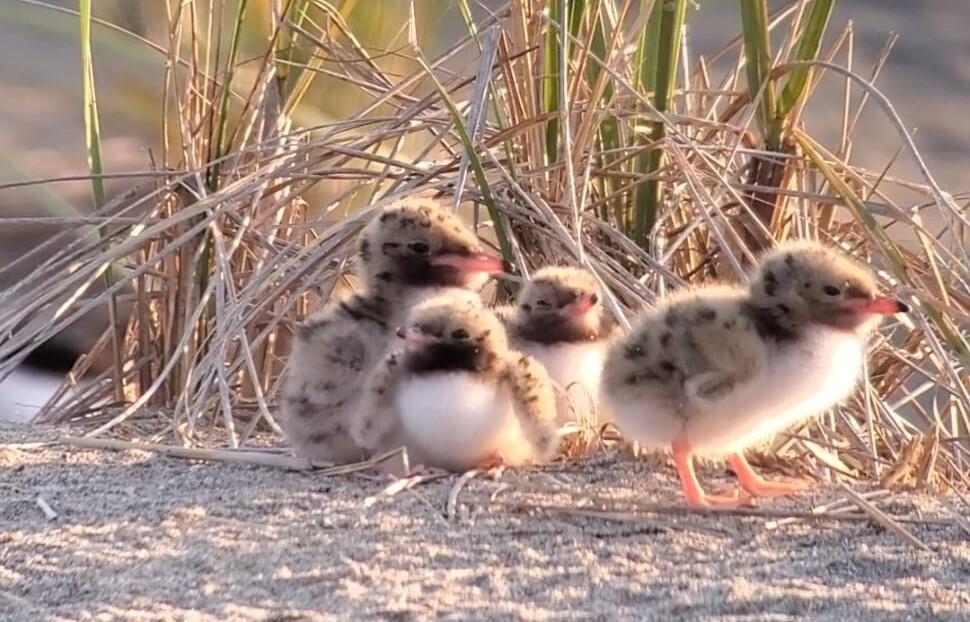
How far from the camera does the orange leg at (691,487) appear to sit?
2223 millimetres

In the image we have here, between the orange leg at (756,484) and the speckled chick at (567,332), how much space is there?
355 millimetres

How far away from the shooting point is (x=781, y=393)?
2.30 m

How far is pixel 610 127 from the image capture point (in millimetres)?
3225

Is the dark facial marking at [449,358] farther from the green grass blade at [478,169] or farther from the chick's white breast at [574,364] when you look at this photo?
the green grass blade at [478,169]

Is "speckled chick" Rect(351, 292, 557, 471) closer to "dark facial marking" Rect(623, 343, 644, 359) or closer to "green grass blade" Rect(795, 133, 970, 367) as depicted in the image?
"dark facial marking" Rect(623, 343, 644, 359)

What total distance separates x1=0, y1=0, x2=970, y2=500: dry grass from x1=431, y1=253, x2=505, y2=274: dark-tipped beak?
0.52 feet

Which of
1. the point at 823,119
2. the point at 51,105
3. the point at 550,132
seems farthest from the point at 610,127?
the point at 51,105

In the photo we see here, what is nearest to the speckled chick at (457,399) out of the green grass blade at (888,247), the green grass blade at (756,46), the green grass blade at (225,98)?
the green grass blade at (888,247)

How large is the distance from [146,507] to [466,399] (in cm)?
52

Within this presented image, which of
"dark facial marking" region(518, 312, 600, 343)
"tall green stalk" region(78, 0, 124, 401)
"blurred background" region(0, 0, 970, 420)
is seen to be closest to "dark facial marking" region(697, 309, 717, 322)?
"dark facial marking" region(518, 312, 600, 343)

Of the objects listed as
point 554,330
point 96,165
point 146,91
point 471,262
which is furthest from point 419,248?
point 146,91

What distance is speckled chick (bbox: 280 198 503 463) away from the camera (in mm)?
2617

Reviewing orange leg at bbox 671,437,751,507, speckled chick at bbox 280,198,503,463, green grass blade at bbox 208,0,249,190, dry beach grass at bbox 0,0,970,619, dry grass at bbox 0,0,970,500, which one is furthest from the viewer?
Answer: green grass blade at bbox 208,0,249,190

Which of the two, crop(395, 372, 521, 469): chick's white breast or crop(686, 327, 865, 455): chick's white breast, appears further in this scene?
crop(395, 372, 521, 469): chick's white breast
